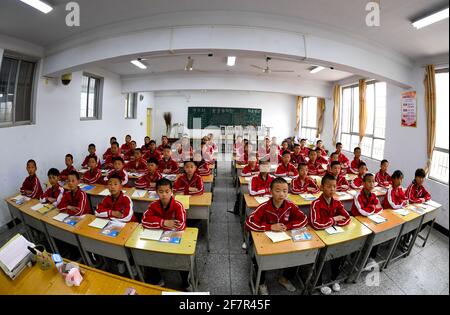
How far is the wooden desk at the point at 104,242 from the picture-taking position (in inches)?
73.0

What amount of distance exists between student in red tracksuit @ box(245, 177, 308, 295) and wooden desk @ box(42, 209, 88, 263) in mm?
1818

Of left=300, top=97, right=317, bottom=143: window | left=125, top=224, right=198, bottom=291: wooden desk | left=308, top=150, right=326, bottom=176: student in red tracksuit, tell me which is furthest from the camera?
left=300, top=97, right=317, bottom=143: window

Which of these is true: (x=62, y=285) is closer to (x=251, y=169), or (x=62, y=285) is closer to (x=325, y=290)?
(x=325, y=290)

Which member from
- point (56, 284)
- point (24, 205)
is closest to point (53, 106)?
point (24, 205)

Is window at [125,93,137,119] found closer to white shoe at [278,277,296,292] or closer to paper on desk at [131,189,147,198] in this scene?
paper on desk at [131,189,147,198]

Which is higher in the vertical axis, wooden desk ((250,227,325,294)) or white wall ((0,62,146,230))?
white wall ((0,62,146,230))

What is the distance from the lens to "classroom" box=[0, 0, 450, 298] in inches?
73.2

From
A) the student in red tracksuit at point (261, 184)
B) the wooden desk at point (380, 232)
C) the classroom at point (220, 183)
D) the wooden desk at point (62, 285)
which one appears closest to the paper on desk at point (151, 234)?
the classroom at point (220, 183)

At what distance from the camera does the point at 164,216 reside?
217 centimetres

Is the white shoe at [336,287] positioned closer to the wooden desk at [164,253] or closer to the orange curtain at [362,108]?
the wooden desk at [164,253]

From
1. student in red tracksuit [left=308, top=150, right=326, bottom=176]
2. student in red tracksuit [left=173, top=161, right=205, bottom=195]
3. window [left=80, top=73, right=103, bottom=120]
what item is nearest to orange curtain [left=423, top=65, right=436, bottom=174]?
student in red tracksuit [left=308, top=150, right=326, bottom=176]

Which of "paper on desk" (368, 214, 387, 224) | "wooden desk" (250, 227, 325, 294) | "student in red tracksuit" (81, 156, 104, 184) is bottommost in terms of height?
"wooden desk" (250, 227, 325, 294)

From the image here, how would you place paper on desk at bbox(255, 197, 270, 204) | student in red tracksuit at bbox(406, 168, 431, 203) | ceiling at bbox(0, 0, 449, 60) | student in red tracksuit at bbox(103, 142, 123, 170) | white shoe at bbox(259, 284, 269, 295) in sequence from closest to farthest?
white shoe at bbox(259, 284, 269, 295) → ceiling at bbox(0, 0, 449, 60) → paper on desk at bbox(255, 197, 270, 204) → student in red tracksuit at bbox(406, 168, 431, 203) → student in red tracksuit at bbox(103, 142, 123, 170)
